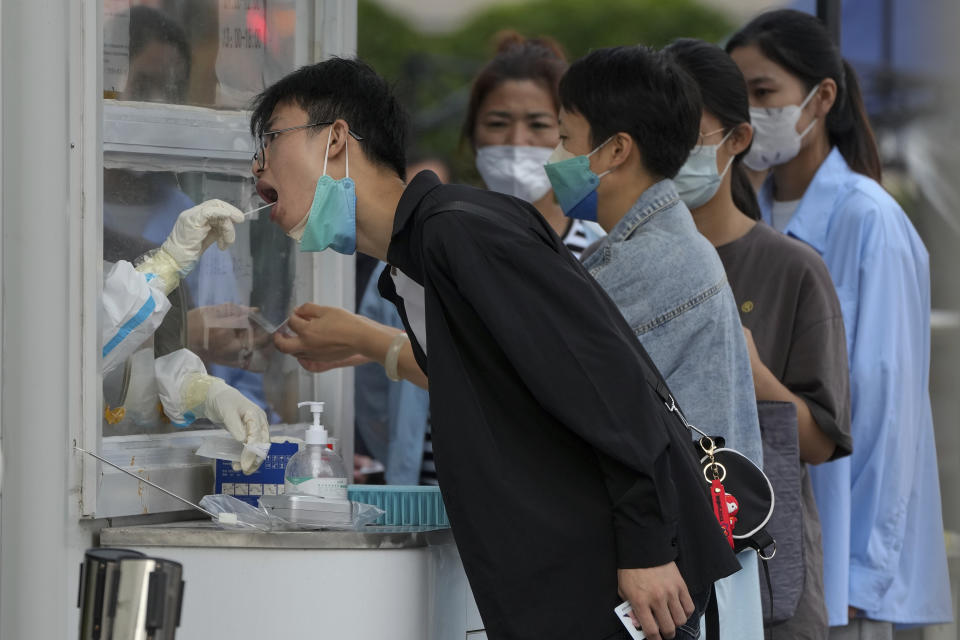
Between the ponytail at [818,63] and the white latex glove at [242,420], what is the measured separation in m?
1.76

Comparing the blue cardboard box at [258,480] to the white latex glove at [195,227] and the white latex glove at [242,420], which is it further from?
the white latex glove at [195,227]

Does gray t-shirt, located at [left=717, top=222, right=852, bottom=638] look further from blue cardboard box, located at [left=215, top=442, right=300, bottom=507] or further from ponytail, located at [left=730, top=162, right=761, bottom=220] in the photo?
blue cardboard box, located at [left=215, top=442, right=300, bottom=507]

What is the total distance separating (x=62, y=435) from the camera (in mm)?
1851

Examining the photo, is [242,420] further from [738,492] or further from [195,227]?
[738,492]

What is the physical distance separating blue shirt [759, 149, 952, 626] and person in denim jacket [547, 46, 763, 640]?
82cm

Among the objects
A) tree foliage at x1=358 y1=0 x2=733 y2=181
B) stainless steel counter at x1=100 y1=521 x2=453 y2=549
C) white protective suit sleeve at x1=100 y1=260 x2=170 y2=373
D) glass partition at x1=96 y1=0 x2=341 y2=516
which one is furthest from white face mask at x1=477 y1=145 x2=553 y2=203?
tree foliage at x1=358 y1=0 x2=733 y2=181

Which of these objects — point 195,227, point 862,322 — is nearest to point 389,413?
point 862,322

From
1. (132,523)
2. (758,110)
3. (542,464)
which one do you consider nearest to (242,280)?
(132,523)

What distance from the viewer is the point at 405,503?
2.18 m

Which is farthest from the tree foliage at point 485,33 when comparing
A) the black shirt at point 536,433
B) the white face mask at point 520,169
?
the black shirt at point 536,433

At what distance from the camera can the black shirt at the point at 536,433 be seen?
1572 mm

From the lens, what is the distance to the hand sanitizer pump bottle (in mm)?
2004

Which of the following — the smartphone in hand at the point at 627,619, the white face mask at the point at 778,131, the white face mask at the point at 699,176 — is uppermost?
the white face mask at the point at 778,131

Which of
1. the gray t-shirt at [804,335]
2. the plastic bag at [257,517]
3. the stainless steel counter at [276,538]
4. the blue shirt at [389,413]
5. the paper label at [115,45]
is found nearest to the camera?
the stainless steel counter at [276,538]
